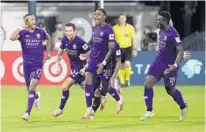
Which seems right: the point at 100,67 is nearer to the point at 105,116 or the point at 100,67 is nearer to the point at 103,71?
the point at 103,71

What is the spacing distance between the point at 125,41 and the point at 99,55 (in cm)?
780

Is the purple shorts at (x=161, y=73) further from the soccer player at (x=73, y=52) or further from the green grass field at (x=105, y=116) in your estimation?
the soccer player at (x=73, y=52)

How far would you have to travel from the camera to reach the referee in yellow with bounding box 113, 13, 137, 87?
22031 millimetres

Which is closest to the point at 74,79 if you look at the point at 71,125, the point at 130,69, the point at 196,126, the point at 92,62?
the point at 92,62

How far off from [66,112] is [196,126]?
361 centimetres

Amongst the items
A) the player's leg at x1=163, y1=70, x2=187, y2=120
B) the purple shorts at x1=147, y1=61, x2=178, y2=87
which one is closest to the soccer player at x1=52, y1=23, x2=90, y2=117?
the purple shorts at x1=147, y1=61, x2=178, y2=87

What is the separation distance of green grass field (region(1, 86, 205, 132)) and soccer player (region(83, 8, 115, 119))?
0.66m

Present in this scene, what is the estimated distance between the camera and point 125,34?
2212 centimetres

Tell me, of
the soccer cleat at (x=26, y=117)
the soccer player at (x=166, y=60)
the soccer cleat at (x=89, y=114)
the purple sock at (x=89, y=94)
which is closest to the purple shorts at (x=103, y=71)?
the purple sock at (x=89, y=94)

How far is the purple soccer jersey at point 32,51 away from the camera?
15.4 meters

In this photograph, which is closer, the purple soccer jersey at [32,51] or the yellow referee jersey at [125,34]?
the purple soccer jersey at [32,51]

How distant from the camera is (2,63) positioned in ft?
78.9

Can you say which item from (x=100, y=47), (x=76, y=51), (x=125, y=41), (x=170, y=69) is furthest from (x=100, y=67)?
(x=125, y=41)

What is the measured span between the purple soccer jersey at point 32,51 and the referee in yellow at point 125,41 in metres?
6.48
